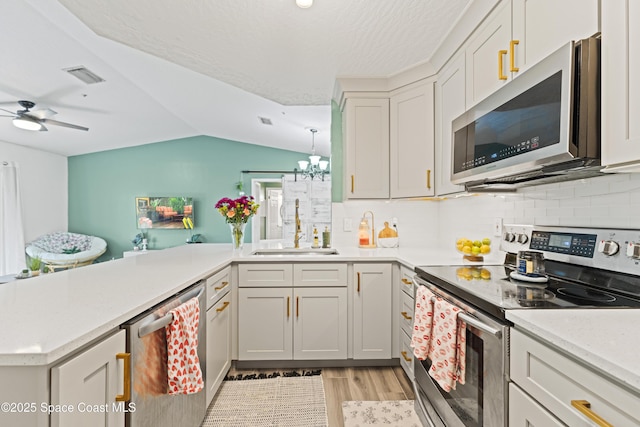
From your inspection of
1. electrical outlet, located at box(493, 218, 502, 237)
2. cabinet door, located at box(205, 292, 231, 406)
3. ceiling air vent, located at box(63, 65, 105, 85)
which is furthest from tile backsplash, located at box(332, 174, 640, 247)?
ceiling air vent, located at box(63, 65, 105, 85)

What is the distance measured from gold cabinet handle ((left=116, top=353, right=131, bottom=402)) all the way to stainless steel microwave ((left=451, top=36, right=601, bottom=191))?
1.51 meters

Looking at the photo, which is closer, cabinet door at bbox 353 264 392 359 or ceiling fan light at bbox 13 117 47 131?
cabinet door at bbox 353 264 392 359

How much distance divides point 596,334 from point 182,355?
135 centimetres

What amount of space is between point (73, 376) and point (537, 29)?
1932 mm

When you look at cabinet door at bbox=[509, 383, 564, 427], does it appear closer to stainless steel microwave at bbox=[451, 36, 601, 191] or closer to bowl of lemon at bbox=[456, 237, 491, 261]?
stainless steel microwave at bbox=[451, 36, 601, 191]

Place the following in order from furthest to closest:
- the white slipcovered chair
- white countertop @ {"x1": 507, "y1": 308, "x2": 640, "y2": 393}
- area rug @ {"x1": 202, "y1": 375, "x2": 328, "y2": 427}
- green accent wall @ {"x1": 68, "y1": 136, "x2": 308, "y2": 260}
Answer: green accent wall @ {"x1": 68, "y1": 136, "x2": 308, "y2": 260} < the white slipcovered chair < area rug @ {"x1": 202, "y1": 375, "x2": 328, "y2": 427} < white countertop @ {"x1": 507, "y1": 308, "x2": 640, "y2": 393}

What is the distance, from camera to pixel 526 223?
1.83m

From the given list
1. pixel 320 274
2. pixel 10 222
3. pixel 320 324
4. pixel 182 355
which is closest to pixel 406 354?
pixel 320 324

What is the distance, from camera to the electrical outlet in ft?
6.78

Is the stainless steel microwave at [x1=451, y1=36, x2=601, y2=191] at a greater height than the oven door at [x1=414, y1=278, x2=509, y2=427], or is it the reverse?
the stainless steel microwave at [x1=451, y1=36, x2=601, y2=191]

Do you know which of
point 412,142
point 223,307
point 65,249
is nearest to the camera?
point 223,307

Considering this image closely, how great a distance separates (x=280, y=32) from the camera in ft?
6.82

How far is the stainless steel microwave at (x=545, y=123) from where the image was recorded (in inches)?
40.2

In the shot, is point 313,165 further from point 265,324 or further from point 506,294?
point 506,294
